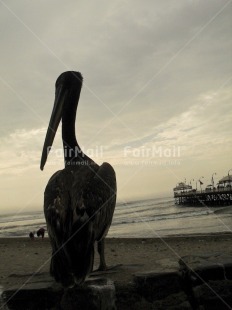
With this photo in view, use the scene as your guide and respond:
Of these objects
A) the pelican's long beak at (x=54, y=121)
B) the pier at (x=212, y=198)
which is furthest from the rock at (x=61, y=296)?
the pier at (x=212, y=198)

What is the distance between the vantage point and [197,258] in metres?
4.84

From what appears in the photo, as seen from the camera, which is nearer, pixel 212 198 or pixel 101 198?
pixel 101 198

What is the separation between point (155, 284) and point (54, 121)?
2.88 metres

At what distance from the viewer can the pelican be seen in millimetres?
3535

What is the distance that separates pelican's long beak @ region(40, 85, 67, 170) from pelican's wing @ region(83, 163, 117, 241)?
32.6 inches

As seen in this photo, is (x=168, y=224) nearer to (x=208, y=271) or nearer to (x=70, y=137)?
(x=70, y=137)

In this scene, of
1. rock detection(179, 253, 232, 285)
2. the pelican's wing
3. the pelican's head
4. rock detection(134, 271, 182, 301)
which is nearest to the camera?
the pelican's wing

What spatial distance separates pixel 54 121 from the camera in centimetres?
547

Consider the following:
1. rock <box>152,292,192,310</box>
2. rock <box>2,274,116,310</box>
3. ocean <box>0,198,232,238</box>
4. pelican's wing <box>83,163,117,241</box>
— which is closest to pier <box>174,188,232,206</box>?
ocean <box>0,198,232,238</box>

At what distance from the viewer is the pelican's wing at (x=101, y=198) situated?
4.04 m

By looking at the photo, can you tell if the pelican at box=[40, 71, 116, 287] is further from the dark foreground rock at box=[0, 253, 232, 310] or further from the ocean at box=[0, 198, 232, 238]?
the ocean at box=[0, 198, 232, 238]

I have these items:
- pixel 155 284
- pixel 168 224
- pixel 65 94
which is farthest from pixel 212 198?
pixel 155 284

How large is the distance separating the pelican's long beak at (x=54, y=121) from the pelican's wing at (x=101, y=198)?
828mm

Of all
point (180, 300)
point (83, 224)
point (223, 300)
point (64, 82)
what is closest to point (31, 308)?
point (83, 224)
